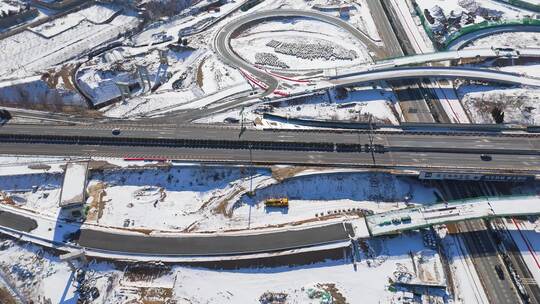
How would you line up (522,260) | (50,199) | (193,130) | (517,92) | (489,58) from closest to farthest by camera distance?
(522,260), (50,199), (193,130), (517,92), (489,58)

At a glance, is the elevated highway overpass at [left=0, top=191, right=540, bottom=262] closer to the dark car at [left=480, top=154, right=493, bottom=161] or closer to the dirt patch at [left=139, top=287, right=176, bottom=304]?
the dirt patch at [left=139, top=287, right=176, bottom=304]

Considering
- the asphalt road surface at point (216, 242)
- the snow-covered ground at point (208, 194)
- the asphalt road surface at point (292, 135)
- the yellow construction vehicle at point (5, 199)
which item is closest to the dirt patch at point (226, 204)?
the snow-covered ground at point (208, 194)

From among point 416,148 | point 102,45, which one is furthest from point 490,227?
point 102,45

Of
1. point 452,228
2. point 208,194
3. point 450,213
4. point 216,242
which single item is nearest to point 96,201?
point 208,194

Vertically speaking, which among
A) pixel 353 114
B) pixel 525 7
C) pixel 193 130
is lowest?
pixel 193 130

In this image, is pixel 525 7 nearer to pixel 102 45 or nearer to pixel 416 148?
pixel 416 148

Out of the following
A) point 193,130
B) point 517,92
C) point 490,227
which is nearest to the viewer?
point 490,227

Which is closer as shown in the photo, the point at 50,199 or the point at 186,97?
the point at 50,199
